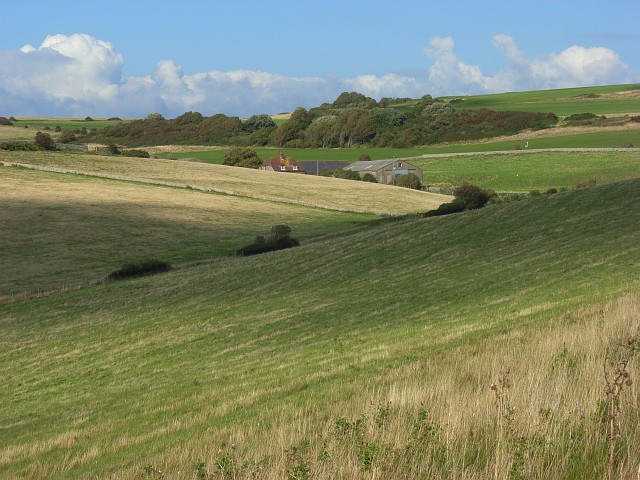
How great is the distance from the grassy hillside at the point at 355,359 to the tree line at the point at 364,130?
130m

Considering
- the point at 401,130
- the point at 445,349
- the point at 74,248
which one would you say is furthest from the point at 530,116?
the point at 445,349

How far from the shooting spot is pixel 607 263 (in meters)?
25.6

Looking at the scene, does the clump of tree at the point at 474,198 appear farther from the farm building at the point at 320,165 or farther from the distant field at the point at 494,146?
the farm building at the point at 320,165

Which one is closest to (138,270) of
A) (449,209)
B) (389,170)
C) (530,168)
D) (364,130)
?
(449,209)

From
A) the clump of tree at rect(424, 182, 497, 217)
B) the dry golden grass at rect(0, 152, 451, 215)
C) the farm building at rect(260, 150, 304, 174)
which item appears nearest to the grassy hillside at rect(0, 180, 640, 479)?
the clump of tree at rect(424, 182, 497, 217)

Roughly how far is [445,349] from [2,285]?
130 ft

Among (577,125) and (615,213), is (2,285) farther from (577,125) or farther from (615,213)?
(577,125)

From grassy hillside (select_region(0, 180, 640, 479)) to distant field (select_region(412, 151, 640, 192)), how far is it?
58.5 m

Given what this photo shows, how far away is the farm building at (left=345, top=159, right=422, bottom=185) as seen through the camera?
12625cm

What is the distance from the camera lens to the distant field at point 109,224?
5619 cm

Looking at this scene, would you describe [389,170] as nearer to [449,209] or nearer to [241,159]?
[241,159]

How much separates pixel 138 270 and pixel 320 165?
97719 millimetres

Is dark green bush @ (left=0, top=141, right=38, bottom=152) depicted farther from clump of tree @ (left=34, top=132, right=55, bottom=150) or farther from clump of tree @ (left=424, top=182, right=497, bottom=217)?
clump of tree @ (left=424, top=182, right=497, bottom=217)

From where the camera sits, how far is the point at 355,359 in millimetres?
17312
